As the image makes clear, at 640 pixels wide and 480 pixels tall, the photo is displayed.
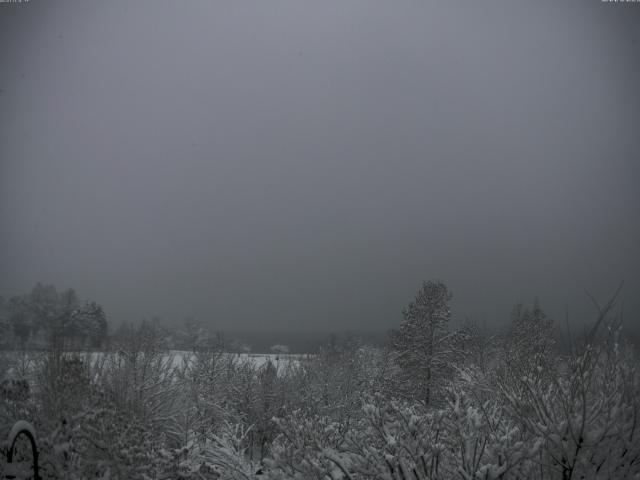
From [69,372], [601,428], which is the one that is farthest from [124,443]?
[601,428]

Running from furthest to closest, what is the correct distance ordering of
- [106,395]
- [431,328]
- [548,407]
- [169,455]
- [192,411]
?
[431,328] → [192,411] → [106,395] → [169,455] → [548,407]

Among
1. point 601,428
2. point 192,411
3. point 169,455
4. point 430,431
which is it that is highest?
point 601,428

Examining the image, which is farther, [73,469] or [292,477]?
[73,469]

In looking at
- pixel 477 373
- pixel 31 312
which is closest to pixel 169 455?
pixel 477 373

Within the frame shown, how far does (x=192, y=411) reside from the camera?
70.4ft

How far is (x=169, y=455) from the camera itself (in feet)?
31.9

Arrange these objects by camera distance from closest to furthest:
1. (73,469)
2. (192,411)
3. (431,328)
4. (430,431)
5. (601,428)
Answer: (601,428) < (430,431) < (73,469) < (192,411) < (431,328)

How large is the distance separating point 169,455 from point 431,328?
61.0 ft

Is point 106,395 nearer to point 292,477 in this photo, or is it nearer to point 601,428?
point 292,477

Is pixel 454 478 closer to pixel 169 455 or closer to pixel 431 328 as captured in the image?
pixel 169 455

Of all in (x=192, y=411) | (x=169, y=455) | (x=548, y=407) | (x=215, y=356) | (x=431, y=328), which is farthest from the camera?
(x=215, y=356)

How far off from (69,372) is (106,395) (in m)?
1.38

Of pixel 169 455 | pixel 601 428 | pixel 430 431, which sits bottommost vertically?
pixel 169 455

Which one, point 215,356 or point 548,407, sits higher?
point 548,407
